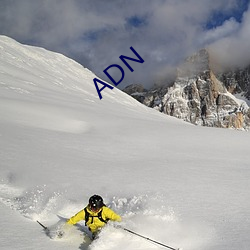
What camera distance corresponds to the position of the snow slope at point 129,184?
5.43m

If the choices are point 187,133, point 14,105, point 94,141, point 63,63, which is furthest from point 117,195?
point 63,63

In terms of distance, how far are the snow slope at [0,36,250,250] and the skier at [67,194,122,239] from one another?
0.22 metres

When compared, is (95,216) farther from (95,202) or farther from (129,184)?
(129,184)

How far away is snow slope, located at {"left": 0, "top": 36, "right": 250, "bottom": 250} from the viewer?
543cm

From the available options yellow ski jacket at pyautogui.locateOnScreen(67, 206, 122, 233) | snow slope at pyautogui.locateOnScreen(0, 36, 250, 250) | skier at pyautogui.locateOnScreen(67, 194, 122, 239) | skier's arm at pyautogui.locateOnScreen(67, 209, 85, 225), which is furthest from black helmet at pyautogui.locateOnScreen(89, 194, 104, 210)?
snow slope at pyautogui.locateOnScreen(0, 36, 250, 250)

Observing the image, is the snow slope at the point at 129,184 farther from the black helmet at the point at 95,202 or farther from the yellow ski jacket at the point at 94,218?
the black helmet at the point at 95,202

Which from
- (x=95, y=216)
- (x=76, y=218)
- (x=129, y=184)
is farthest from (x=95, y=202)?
(x=129, y=184)

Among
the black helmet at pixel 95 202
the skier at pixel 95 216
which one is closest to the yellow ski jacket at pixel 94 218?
the skier at pixel 95 216

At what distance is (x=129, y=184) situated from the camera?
26.5ft

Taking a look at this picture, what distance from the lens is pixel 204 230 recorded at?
18.2 ft

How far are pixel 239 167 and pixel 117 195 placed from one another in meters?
4.58

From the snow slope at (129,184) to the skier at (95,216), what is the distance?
0.22 metres

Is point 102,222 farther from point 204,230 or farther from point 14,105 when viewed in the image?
point 14,105

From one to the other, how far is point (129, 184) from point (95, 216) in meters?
2.34
